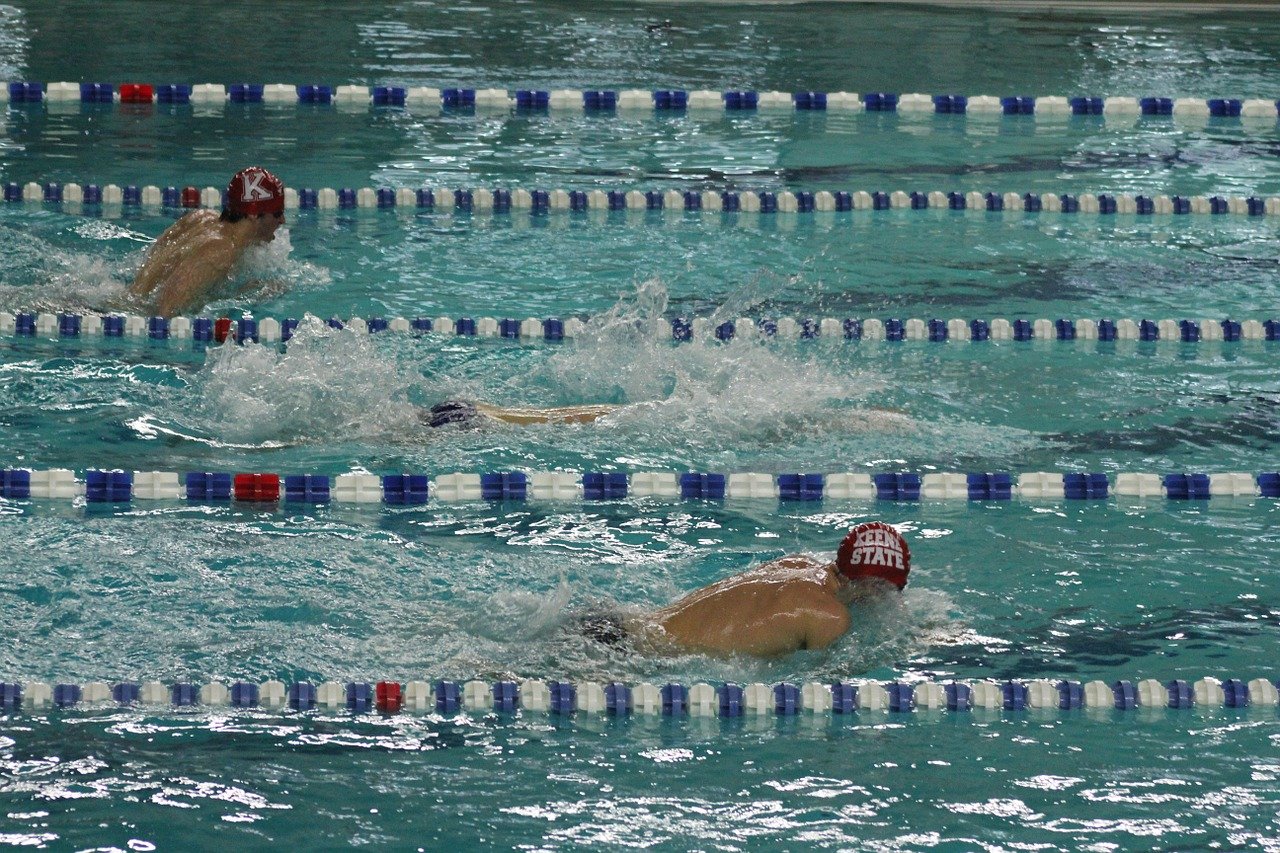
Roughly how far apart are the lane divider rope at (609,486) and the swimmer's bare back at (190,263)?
1376mm

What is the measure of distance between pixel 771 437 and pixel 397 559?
1.37 metres

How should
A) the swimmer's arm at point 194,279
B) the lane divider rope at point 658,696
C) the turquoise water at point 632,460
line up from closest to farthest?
the turquoise water at point 632,460 < the lane divider rope at point 658,696 < the swimmer's arm at point 194,279

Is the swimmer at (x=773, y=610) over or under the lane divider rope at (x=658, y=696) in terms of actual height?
over

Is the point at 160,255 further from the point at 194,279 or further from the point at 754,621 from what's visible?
the point at 754,621

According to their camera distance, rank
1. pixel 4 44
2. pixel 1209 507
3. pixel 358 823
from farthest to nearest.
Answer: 1. pixel 4 44
2. pixel 1209 507
3. pixel 358 823

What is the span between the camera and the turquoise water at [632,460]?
344cm

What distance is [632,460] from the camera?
514 cm

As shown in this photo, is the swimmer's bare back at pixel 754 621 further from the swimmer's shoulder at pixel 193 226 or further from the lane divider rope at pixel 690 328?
the swimmer's shoulder at pixel 193 226

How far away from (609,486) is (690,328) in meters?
1.36

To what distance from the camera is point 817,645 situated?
397 cm

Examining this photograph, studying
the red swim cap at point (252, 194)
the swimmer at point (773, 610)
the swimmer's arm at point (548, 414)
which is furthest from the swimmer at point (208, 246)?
the swimmer at point (773, 610)

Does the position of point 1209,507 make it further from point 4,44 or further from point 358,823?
point 4,44

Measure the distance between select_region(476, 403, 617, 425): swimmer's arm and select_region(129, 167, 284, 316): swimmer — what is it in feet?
4.94

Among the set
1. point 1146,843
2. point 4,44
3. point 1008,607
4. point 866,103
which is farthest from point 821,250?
point 4,44
